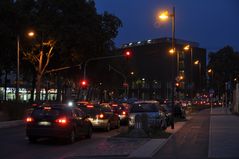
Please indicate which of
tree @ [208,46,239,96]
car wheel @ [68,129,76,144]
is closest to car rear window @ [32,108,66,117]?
car wheel @ [68,129,76,144]

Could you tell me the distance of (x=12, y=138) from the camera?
2325 cm

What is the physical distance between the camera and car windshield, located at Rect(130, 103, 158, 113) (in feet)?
97.3

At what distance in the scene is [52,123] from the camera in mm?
20938

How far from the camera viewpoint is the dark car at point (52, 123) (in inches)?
821

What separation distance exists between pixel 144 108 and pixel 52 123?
980cm

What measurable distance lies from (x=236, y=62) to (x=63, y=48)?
50.6 meters

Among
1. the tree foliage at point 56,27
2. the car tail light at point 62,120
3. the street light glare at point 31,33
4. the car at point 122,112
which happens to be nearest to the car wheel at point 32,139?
the car tail light at point 62,120

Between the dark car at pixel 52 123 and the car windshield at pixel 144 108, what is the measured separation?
8352 millimetres

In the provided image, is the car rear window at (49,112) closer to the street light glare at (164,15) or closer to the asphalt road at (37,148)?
the asphalt road at (37,148)

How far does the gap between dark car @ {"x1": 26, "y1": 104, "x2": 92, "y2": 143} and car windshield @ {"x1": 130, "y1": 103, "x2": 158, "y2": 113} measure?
835cm

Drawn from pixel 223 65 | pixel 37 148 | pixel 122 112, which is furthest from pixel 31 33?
pixel 223 65

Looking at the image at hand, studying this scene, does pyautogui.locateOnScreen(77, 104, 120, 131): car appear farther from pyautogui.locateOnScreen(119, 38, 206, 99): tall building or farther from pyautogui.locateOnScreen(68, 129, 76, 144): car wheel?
pyautogui.locateOnScreen(119, 38, 206, 99): tall building

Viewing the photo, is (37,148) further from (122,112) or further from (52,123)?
(122,112)

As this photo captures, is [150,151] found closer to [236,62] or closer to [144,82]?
[236,62]
